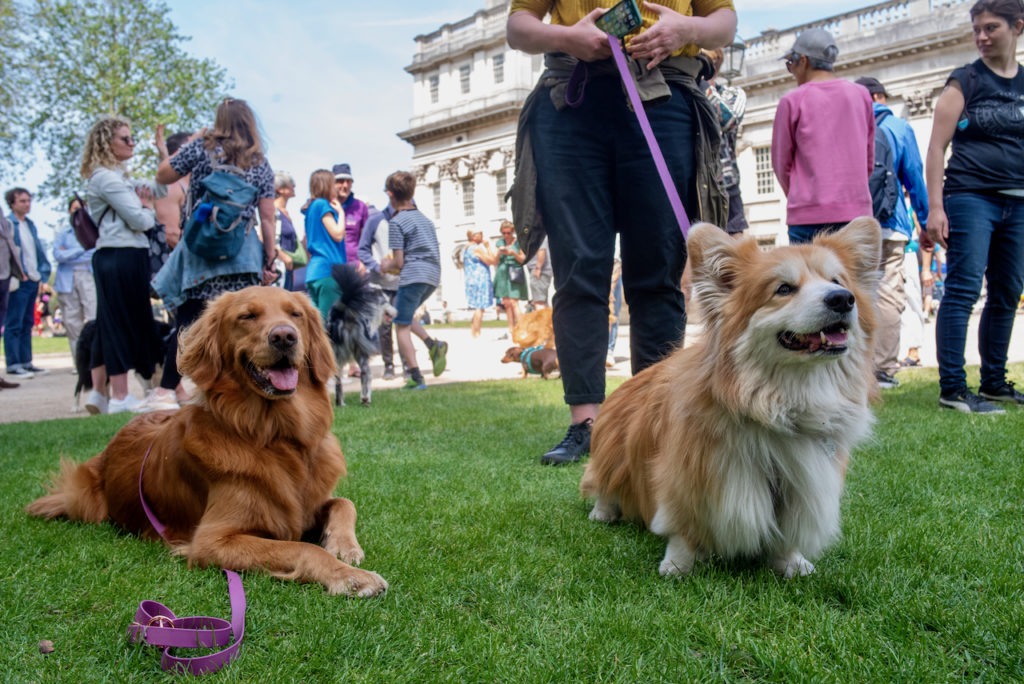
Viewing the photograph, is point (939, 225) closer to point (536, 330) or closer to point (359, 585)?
point (359, 585)

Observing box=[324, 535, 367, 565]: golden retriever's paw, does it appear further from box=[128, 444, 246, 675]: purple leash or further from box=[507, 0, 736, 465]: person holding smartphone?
box=[507, 0, 736, 465]: person holding smartphone

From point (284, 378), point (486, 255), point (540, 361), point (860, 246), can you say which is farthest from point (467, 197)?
point (860, 246)

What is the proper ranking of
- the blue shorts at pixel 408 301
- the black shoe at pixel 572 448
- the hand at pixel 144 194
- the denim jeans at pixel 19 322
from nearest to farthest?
the black shoe at pixel 572 448, the hand at pixel 144 194, the blue shorts at pixel 408 301, the denim jeans at pixel 19 322

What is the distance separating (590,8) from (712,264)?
186 centimetres

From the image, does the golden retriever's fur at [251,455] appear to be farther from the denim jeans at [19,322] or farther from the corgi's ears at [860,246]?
the denim jeans at [19,322]

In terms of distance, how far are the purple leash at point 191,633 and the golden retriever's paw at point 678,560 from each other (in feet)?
4.08

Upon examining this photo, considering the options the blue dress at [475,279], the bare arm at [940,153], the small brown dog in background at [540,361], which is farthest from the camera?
the blue dress at [475,279]

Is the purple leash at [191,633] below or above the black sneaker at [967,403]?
above

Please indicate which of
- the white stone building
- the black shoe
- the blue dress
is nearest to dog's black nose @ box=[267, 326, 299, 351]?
the black shoe

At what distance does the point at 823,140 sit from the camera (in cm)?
479

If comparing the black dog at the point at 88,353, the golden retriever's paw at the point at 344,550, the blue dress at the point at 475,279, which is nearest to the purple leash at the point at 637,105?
the golden retriever's paw at the point at 344,550

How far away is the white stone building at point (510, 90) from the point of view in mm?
29922

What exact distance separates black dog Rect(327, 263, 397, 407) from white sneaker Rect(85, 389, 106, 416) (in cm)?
222

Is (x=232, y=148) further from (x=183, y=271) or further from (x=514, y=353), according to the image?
(x=514, y=353)
